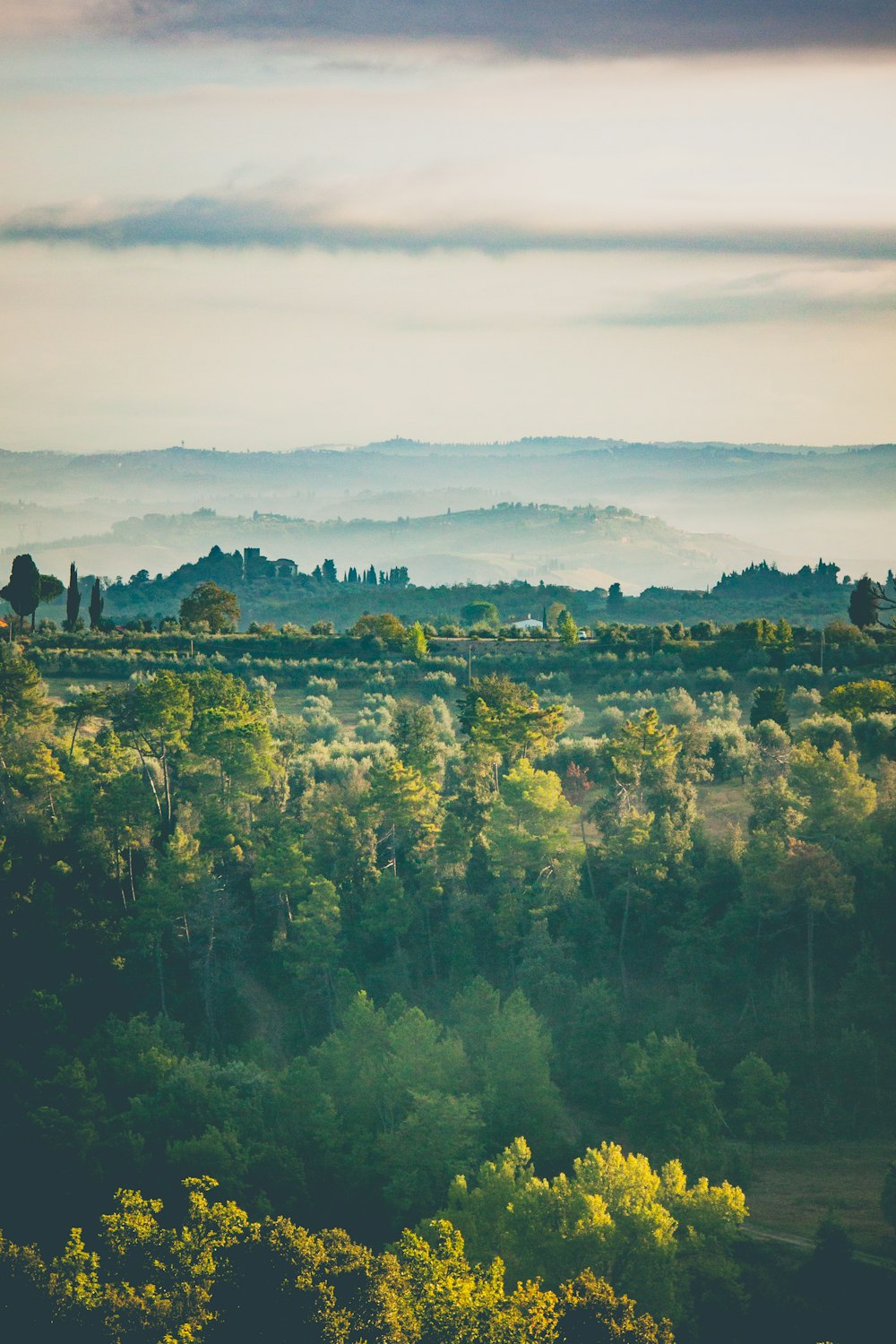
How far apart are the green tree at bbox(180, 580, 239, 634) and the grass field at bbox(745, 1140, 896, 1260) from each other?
10673 cm

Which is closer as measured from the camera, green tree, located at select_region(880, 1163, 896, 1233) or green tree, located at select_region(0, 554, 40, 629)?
green tree, located at select_region(880, 1163, 896, 1233)

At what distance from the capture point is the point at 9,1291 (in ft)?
157

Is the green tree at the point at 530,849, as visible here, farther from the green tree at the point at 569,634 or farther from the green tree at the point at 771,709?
the green tree at the point at 569,634

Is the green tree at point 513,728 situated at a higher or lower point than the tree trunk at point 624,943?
Answer: higher

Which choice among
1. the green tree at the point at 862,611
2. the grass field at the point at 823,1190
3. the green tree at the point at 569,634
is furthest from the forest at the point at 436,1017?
the green tree at the point at 569,634

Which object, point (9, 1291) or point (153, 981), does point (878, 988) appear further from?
point (9, 1291)

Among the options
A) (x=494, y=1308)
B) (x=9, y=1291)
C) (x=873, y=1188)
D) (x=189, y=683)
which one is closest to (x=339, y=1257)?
(x=494, y=1308)

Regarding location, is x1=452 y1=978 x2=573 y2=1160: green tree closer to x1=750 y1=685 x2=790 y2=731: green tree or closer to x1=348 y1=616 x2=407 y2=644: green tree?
x1=750 y1=685 x2=790 y2=731: green tree

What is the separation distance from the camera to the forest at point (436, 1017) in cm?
4850

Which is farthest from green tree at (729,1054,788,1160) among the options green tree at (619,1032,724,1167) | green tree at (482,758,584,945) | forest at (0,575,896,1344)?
green tree at (482,758,584,945)

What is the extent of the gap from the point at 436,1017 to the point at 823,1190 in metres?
19.9

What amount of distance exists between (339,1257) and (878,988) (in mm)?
30177

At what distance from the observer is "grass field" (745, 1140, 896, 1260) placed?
2128 inches

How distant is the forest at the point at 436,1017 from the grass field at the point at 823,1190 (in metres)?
0.37
